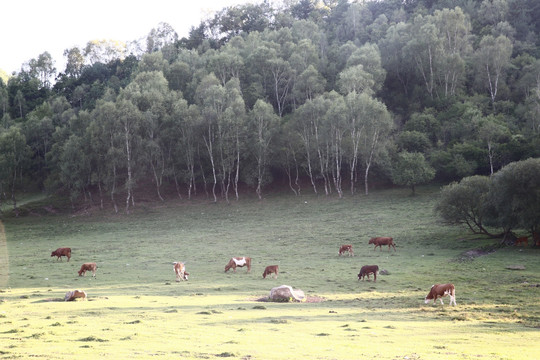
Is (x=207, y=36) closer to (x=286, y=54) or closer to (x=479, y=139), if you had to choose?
(x=286, y=54)

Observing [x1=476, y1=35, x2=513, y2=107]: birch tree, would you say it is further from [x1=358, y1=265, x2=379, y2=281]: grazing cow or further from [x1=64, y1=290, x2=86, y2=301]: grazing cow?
[x1=64, y1=290, x2=86, y2=301]: grazing cow

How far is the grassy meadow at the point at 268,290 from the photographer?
14.1m

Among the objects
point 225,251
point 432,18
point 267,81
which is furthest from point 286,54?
point 225,251

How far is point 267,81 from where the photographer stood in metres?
97.7

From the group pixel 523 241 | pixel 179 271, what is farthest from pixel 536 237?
pixel 179 271

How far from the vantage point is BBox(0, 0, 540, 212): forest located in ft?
235

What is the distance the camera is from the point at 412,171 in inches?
2601

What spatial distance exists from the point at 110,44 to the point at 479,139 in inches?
5141

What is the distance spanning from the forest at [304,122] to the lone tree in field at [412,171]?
21 centimetres

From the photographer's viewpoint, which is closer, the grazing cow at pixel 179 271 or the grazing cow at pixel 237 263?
the grazing cow at pixel 179 271

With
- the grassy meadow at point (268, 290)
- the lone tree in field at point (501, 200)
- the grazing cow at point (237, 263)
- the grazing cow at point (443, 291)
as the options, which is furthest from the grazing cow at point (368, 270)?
the lone tree in field at point (501, 200)

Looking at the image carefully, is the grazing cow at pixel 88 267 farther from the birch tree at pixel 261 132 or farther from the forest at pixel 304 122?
the birch tree at pixel 261 132

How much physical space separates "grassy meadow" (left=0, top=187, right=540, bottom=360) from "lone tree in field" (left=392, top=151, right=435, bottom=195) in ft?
11.7

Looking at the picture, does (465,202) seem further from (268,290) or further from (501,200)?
(268,290)
